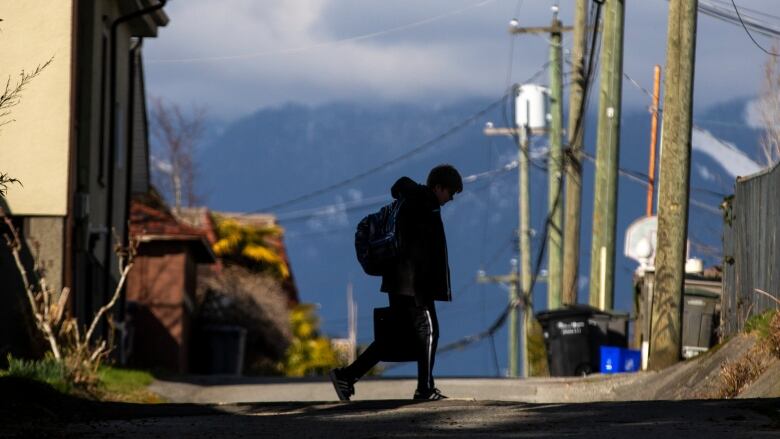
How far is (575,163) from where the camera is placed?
109 feet

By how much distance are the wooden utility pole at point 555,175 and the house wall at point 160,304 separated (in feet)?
26.9

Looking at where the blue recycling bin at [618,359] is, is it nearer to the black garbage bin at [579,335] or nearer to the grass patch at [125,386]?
the black garbage bin at [579,335]

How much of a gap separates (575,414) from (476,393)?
7426mm

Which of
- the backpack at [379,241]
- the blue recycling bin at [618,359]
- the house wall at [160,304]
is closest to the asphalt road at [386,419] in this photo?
the backpack at [379,241]

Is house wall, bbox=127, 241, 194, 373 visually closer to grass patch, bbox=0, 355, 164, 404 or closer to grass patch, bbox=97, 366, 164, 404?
grass patch, bbox=97, 366, 164, 404

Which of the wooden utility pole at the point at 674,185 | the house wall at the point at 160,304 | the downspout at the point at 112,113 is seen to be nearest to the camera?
the wooden utility pole at the point at 674,185

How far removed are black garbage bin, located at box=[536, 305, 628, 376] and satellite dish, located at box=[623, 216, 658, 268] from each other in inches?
95.0

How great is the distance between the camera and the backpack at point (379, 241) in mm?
12484

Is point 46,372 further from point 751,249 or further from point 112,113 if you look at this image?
point 112,113

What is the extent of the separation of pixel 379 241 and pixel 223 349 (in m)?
21.2

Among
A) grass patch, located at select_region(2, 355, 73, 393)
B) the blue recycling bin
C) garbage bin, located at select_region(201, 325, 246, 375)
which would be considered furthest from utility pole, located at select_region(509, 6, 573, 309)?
grass patch, located at select_region(2, 355, 73, 393)

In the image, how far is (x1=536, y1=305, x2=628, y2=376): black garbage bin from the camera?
25.6 meters

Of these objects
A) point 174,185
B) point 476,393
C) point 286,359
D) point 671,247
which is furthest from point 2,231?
point 174,185

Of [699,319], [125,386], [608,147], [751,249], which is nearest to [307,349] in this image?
[608,147]
